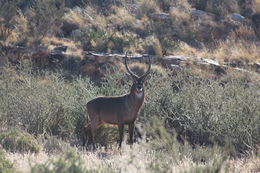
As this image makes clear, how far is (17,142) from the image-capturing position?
12109 millimetres

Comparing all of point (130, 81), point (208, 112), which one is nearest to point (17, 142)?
point (208, 112)

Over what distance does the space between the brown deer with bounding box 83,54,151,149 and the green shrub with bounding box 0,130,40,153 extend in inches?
69.2

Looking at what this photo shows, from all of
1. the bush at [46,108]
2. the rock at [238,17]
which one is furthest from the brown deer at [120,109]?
the rock at [238,17]

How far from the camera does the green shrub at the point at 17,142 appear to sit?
1195cm

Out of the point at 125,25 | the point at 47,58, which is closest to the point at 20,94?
the point at 47,58

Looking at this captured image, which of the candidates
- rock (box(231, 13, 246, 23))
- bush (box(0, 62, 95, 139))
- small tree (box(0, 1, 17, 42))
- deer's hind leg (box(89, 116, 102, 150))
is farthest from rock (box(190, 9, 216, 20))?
deer's hind leg (box(89, 116, 102, 150))

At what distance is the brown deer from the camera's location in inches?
517

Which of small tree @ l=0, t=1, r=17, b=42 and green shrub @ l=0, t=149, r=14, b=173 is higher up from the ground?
green shrub @ l=0, t=149, r=14, b=173

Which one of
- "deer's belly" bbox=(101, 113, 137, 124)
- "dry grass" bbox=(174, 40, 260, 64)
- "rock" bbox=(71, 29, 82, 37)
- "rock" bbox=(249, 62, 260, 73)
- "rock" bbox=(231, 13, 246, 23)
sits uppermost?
"deer's belly" bbox=(101, 113, 137, 124)

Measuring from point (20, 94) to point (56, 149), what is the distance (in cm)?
339

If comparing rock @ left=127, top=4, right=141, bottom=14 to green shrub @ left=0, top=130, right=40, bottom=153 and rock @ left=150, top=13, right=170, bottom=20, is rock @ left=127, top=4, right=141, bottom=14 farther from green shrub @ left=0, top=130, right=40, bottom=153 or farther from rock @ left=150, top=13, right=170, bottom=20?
green shrub @ left=0, top=130, right=40, bottom=153

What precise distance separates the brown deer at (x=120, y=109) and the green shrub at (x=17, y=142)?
1759mm

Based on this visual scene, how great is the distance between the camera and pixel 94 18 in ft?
99.5

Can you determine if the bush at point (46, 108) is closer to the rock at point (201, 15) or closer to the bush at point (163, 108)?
the bush at point (163, 108)
